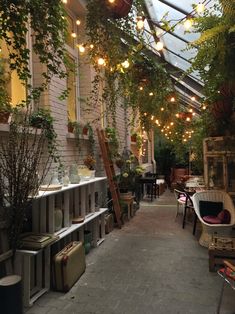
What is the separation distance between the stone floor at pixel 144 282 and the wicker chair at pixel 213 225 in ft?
0.66

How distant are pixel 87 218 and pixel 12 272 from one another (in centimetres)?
153

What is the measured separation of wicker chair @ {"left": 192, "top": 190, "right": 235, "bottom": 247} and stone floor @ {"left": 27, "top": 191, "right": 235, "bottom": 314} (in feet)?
0.66

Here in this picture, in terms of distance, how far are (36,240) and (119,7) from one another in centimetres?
250

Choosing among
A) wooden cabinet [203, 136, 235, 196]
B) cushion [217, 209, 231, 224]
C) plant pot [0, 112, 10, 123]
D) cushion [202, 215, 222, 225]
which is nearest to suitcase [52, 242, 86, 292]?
plant pot [0, 112, 10, 123]

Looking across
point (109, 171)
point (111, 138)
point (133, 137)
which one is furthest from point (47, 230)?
point (133, 137)

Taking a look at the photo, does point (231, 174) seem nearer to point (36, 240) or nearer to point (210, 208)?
point (210, 208)

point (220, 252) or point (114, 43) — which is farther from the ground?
point (114, 43)

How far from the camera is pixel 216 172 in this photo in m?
4.86

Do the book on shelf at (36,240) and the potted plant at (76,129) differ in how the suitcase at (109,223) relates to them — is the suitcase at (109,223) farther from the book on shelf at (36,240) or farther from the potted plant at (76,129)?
the book on shelf at (36,240)

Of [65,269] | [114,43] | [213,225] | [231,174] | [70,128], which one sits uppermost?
[114,43]

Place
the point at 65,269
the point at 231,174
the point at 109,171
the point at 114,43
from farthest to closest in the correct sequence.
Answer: the point at 109,171 → the point at 231,174 → the point at 114,43 → the point at 65,269

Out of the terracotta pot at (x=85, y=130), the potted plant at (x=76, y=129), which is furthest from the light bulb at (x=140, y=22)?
the terracotta pot at (x=85, y=130)

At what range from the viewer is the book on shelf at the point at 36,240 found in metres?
2.74

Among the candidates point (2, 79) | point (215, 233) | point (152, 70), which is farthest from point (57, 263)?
point (152, 70)
